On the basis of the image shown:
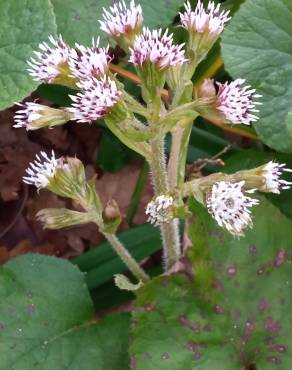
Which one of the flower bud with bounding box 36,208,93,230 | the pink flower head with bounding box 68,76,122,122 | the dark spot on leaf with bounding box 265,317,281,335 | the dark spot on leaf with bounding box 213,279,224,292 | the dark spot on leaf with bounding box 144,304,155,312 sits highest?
the pink flower head with bounding box 68,76,122,122

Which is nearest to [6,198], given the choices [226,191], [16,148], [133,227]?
[16,148]

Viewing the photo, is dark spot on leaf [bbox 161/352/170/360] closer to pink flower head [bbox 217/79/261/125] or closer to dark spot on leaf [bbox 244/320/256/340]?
dark spot on leaf [bbox 244/320/256/340]

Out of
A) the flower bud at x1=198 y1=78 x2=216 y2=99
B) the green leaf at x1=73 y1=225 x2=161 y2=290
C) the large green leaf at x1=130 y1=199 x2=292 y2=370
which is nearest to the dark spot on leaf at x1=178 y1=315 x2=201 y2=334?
the large green leaf at x1=130 y1=199 x2=292 y2=370

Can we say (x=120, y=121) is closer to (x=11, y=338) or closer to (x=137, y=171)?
(x=11, y=338)

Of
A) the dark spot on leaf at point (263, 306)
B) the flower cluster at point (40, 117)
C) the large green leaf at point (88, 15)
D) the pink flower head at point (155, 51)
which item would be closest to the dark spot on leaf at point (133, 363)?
the dark spot on leaf at point (263, 306)

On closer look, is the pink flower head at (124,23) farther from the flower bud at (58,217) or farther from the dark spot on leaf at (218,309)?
the dark spot on leaf at (218,309)

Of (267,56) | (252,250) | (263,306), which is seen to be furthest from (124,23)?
(263,306)
